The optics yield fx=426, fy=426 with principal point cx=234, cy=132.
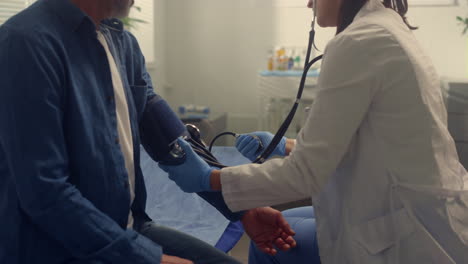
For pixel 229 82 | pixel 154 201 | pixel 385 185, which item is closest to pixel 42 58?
pixel 385 185

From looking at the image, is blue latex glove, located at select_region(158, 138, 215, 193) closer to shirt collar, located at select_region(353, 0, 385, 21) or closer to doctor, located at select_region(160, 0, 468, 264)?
doctor, located at select_region(160, 0, 468, 264)

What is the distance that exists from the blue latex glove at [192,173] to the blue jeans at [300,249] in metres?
0.33

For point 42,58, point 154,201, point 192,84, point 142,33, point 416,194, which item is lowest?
point 192,84

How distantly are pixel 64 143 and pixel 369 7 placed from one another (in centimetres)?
71

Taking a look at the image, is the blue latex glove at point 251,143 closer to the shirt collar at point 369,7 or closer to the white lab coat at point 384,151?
the white lab coat at point 384,151

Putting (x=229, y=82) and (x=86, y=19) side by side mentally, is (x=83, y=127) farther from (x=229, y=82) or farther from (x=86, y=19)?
(x=229, y=82)

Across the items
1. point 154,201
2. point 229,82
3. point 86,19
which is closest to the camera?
point 86,19

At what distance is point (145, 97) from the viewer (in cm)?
114

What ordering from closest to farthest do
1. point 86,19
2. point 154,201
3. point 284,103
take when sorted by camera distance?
point 86,19
point 154,201
point 284,103

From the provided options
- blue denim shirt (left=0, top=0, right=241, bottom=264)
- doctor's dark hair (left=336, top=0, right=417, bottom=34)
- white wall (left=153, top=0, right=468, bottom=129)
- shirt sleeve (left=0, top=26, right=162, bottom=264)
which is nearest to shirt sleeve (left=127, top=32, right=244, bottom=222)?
blue denim shirt (left=0, top=0, right=241, bottom=264)

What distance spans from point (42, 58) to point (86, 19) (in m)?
0.15

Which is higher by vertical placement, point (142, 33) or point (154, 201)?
point (142, 33)

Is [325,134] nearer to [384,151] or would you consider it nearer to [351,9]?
[384,151]

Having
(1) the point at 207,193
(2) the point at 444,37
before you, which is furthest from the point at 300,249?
(2) the point at 444,37
